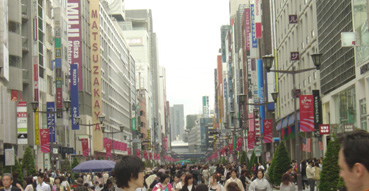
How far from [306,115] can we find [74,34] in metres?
58.7

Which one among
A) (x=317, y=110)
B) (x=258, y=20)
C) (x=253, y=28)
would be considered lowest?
(x=317, y=110)

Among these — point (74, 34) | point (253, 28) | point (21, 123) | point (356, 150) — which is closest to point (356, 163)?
point (356, 150)

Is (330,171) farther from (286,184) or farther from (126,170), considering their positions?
(126,170)

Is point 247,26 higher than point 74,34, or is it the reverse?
point 247,26

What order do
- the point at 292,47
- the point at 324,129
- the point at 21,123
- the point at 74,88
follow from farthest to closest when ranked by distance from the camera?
the point at 74,88
the point at 292,47
the point at 21,123
the point at 324,129

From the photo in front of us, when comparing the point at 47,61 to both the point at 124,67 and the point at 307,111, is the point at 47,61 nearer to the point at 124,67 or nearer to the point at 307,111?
the point at 307,111

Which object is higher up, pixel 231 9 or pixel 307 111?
pixel 231 9

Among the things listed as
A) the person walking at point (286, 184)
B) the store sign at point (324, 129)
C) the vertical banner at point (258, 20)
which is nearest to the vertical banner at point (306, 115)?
the store sign at point (324, 129)

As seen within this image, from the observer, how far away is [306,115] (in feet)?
101

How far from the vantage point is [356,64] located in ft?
118

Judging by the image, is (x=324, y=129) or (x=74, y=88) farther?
(x=74, y=88)

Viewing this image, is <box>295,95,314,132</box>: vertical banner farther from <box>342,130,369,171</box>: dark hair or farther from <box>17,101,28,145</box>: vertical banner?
<box>342,130,369,171</box>: dark hair

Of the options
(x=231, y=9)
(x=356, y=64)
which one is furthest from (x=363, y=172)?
(x=231, y=9)

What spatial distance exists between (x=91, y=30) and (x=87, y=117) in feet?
48.2
